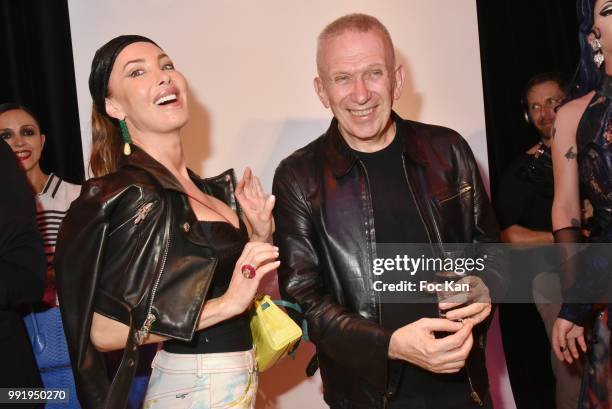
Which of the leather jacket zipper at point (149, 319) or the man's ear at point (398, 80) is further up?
the man's ear at point (398, 80)

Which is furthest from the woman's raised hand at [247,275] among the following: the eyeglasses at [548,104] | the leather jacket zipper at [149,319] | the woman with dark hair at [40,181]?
the eyeglasses at [548,104]

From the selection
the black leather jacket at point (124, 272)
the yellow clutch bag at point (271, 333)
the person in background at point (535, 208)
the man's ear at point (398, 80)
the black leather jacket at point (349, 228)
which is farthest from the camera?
the person in background at point (535, 208)

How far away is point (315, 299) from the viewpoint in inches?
101

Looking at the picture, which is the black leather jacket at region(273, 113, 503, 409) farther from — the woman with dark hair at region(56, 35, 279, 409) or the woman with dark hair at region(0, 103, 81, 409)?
the woman with dark hair at region(0, 103, 81, 409)

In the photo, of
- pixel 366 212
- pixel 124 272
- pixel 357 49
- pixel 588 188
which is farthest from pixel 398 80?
pixel 124 272

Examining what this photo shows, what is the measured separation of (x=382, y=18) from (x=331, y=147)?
4.72ft

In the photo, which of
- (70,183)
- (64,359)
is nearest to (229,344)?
(64,359)

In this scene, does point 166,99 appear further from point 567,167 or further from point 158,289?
point 567,167

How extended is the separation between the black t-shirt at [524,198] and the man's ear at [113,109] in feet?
7.74

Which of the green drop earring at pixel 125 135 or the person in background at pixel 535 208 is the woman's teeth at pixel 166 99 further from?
the person in background at pixel 535 208

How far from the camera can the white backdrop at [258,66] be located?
12.0 ft

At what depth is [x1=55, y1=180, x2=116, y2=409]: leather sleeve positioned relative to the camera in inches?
87.4

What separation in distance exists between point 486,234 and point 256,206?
0.87 m

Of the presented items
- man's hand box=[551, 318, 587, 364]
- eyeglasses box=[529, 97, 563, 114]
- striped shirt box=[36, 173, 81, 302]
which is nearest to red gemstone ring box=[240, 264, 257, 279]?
man's hand box=[551, 318, 587, 364]
